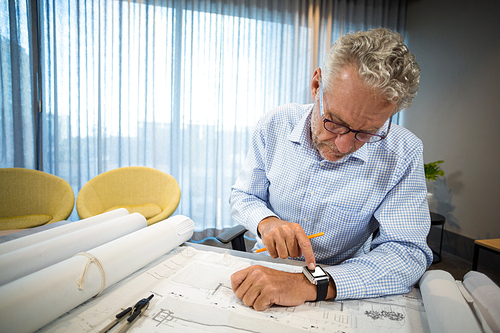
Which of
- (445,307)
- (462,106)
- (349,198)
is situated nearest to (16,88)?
(349,198)

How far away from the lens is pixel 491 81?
2635 millimetres

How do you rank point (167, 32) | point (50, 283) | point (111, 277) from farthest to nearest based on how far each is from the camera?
point (167, 32), point (111, 277), point (50, 283)

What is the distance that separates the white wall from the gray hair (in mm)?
2750

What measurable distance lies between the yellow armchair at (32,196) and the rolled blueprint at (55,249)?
1.21 meters

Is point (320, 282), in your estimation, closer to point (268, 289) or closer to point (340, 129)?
point (268, 289)

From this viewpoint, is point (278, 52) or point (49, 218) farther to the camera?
point (278, 52)

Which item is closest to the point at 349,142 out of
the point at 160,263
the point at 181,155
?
the point at 160,263

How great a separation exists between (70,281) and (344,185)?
870 mm

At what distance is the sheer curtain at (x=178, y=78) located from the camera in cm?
278

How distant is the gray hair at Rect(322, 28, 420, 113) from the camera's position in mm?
677

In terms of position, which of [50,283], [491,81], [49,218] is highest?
[491,81]

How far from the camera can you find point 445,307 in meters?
0.56

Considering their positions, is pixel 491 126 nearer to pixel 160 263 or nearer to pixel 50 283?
pixel 160 263

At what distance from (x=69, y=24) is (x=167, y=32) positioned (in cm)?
98
